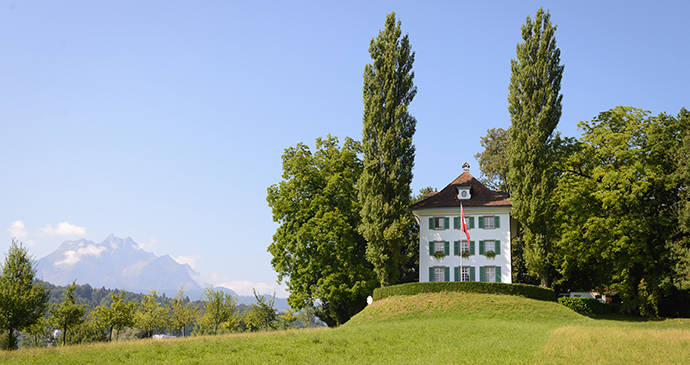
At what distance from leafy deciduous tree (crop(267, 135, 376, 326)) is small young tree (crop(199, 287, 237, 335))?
582 centimetres

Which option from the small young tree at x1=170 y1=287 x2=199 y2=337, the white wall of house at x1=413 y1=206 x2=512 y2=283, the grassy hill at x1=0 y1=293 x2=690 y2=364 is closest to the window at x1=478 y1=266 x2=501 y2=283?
the white wall of house at x1=413 y1=206 x2=512 y2=283

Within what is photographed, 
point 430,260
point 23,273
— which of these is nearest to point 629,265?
point 430,260

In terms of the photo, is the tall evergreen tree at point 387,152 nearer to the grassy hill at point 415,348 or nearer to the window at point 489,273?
the window at point 489,273

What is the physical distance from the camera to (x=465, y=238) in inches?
1652

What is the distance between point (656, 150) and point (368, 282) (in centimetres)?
2164

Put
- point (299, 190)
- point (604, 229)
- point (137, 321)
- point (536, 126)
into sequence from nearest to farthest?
1. point (604, 229)
2. point (536, 126)
3. point (299, 190)
4. point (137, 321)

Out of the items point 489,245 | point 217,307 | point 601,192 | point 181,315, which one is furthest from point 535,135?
point 181,315

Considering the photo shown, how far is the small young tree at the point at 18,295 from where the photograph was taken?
31.2 m

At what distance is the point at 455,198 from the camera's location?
43125 millimetres

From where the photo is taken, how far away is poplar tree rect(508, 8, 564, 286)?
36.7 metres

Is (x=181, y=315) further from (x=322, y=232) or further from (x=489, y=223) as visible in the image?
(x=489, y=223)

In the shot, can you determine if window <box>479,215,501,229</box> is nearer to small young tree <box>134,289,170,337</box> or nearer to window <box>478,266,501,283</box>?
window <box>478,266,501,283</box>

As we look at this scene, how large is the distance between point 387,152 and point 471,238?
10.0m

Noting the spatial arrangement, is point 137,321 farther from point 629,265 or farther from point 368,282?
point 629,265
